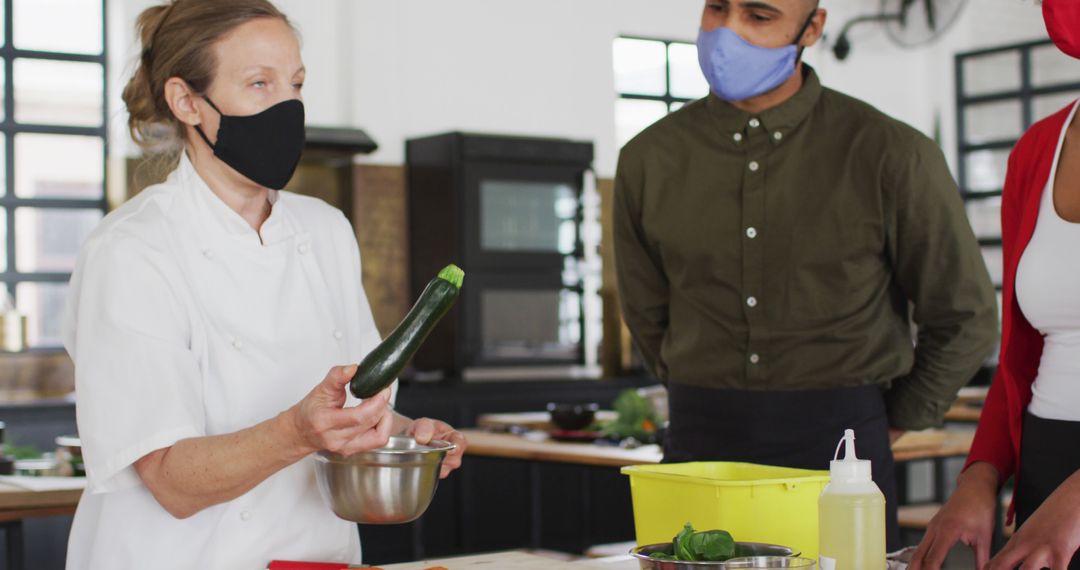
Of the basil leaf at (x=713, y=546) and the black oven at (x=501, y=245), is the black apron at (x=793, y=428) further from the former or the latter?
the black oven at (x=501, y=245)

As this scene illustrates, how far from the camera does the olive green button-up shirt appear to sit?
2.49m

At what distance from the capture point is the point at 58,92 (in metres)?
7.07

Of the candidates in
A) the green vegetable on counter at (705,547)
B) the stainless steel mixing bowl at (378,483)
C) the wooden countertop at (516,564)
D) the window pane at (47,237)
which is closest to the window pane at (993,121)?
the window pane at (47,237)

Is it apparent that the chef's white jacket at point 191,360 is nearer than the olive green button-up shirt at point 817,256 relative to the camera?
Yes

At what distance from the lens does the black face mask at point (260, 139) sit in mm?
2018

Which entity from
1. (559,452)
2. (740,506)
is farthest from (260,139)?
(559,452)

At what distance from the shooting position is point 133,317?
188 cm

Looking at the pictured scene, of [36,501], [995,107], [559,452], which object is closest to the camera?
[36,501]

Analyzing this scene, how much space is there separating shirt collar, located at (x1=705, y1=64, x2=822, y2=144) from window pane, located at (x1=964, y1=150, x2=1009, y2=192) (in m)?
7.28

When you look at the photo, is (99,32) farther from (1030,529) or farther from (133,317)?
(1030,529)

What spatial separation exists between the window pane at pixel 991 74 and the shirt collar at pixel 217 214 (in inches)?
322

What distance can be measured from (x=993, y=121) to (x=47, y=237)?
20.6 ft

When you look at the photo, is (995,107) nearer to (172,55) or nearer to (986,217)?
(986,217)

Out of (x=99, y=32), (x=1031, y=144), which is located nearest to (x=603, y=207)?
(x=99, y=32)
